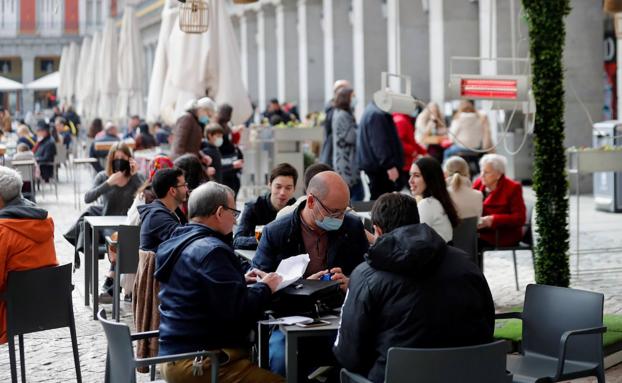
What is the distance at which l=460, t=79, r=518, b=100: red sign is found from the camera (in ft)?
30.9

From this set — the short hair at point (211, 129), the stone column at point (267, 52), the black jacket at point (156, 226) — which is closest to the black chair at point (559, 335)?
the black jacket at point (156, 226)

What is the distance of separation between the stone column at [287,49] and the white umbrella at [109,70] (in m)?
5.36

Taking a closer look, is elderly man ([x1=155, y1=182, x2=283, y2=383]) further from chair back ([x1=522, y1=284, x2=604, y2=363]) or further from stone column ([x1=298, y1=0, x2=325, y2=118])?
stone column ([x1=298, y1=0, x2=325, y2=118])

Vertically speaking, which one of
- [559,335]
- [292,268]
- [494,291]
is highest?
[292,268]

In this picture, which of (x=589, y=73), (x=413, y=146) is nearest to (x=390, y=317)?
(x=413, y=146)

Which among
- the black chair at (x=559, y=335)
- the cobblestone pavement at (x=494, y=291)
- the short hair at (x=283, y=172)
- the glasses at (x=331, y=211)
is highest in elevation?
the short hair at (x=283, y=172)

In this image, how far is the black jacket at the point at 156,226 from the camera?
7352 millimetres

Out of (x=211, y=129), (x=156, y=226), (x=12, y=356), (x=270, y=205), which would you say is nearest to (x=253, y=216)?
(x=270, y=205)

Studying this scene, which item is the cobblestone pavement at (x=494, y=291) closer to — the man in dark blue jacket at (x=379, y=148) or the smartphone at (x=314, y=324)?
the man in dark blue jacket at (x=379, y=148)

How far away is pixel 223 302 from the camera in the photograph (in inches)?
201

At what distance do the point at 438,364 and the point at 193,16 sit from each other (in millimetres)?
9726

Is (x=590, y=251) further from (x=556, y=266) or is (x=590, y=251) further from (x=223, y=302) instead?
(x=223, y=302)

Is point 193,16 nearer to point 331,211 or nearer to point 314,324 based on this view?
point 331,211

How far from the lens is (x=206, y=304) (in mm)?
5148
